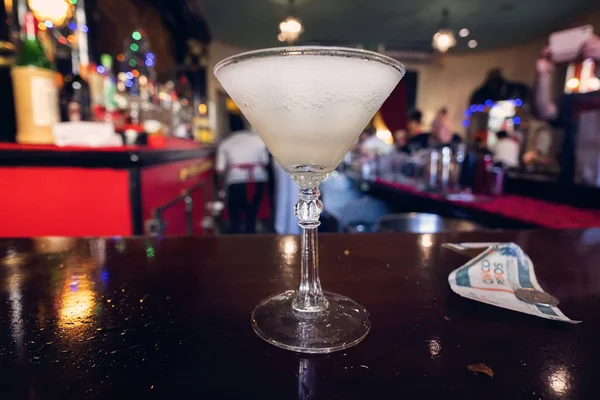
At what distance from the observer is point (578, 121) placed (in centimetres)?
183

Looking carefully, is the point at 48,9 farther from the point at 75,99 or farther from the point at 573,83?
the point at 573,83

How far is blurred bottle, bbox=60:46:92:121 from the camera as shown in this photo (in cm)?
173

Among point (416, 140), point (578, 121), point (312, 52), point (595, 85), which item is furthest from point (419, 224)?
point (416, 140)

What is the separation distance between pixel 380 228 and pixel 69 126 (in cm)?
133

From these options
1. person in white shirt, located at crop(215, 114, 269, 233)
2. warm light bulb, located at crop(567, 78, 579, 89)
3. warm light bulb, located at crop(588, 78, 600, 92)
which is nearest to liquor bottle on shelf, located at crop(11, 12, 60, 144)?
warm light bulb, located at crop(588, 78, 600, 92)

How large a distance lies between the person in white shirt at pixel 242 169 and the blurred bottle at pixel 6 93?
2855mm

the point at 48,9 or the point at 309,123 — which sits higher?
the point at 48,9

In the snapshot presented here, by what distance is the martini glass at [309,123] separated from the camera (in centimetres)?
45

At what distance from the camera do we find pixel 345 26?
21.6 feet

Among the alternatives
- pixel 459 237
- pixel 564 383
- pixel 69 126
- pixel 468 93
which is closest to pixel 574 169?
pixel 459 237

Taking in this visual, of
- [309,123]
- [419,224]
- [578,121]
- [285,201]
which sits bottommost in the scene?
[285,201]

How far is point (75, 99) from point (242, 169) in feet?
9.45

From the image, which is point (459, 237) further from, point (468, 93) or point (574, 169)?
point (468, 93)

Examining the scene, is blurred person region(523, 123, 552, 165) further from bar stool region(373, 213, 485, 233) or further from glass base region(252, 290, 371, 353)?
glass base region(252, 290, 371, 353)
